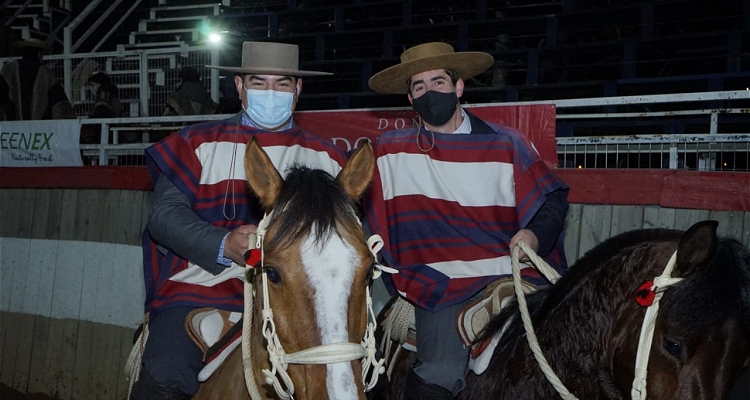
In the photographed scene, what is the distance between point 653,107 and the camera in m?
8.11

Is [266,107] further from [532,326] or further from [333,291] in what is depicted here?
[532,326]

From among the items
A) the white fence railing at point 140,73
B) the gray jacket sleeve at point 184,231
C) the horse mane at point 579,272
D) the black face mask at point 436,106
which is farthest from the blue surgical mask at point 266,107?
the white fence railing at point 140,73

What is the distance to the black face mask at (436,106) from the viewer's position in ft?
10.4

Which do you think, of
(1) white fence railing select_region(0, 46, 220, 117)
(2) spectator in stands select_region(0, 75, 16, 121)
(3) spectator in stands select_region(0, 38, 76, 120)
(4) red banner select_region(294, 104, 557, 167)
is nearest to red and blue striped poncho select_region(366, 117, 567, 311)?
(4) red banner select_region(294, 104, 557, 167)

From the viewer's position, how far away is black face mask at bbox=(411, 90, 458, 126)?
125 inches

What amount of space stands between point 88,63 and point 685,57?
7675mm

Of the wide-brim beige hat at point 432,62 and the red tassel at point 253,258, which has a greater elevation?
the wide-brim beige hat at point 432,62

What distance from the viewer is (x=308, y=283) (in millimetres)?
1870

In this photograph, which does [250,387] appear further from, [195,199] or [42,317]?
[42,317]

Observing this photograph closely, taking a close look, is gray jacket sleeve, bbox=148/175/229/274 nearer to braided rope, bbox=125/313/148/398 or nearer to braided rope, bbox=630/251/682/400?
braided rope, bbox=125/313/148/398

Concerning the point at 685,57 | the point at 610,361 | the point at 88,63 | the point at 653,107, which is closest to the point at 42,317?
the point at 88,63

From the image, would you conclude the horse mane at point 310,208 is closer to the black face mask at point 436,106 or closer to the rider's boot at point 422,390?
the rider's boot at point 422,390

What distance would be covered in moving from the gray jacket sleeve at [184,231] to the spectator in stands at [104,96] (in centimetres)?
683

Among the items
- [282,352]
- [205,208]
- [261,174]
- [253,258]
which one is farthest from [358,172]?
[205,208]
